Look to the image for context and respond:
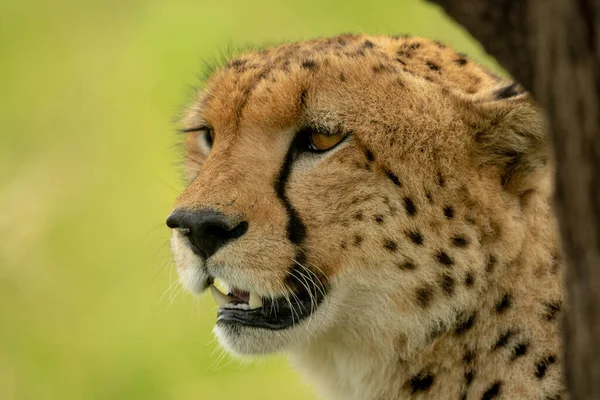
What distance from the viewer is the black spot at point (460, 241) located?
8.84 feet

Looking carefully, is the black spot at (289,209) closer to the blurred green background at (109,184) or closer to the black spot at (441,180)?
the black spot at (441,180)

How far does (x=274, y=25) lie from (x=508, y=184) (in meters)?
6.07

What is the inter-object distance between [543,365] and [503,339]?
0.37ft

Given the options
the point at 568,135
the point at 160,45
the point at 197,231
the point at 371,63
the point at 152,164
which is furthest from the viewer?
the point at 160,45

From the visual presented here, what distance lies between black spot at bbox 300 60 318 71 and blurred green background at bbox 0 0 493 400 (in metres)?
2.15

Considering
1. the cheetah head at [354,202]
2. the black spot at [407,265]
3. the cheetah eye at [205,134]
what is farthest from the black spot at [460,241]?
the cheetah eye at [205,134]

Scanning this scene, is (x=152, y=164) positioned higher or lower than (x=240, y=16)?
lower

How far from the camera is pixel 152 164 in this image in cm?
742

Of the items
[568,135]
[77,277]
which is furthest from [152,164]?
[568,135]

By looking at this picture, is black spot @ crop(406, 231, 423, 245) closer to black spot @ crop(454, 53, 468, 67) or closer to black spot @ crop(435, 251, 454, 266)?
black spot @ crop(435, 251, 454, 266)

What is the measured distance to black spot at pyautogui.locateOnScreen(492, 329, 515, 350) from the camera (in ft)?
8.84

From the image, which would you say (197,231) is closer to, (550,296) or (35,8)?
(550,296)

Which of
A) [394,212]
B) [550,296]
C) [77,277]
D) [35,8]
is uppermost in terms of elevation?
[35,8]

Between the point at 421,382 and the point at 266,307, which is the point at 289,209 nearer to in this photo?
the point at 266,307
